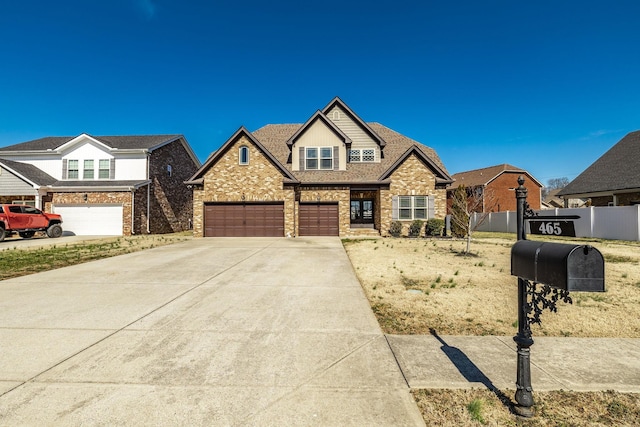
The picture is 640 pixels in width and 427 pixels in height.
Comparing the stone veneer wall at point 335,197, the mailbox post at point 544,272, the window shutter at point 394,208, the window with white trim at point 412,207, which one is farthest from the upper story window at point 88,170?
the mailbox post at point 544,272

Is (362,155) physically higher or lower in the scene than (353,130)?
lower

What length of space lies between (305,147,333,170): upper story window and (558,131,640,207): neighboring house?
800 inches

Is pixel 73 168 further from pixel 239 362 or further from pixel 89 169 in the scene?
pixel 239 362

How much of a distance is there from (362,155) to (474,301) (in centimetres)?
1745

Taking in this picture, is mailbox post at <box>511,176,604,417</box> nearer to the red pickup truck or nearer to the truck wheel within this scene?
the red pickup truck

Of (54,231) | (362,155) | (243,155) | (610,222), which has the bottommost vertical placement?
(54,231)

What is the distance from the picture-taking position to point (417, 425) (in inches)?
98.0

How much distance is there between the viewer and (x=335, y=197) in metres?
20.4

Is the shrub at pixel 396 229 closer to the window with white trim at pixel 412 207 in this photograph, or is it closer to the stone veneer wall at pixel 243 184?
the window with white trim at pixel 412 207

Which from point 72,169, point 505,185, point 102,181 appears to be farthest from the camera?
point 505,185

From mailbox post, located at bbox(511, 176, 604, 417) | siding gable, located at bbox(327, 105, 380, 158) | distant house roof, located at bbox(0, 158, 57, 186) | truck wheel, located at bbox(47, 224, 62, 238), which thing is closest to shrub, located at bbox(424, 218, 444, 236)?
siding gable, located at bbox(327, 105, 380, 158)

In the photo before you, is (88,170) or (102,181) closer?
(102,181)

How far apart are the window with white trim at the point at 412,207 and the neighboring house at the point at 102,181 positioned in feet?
61.1

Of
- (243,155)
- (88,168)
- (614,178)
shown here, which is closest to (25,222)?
(88,168)
